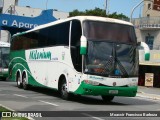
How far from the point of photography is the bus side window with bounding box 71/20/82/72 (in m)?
18.2

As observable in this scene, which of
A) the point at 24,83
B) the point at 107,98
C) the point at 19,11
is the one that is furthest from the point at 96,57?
the point at 19,11

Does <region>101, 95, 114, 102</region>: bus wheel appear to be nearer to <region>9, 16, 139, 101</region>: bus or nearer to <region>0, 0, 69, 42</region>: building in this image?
<region>9, 16, 139, 101</region>: bus

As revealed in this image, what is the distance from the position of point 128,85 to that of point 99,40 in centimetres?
221

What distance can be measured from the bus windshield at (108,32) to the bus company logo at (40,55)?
13.9ft

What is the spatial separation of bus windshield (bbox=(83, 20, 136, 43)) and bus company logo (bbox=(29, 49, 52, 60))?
4.24 meters

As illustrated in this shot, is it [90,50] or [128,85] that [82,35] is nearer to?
[90,50]

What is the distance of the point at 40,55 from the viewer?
77.2 feet

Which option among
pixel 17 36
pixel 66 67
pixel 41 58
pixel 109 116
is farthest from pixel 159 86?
pixel 109 116

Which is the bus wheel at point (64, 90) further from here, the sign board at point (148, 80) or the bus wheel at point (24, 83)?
the sign board at point (148, 80)

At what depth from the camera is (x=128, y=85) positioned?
18.3 meters

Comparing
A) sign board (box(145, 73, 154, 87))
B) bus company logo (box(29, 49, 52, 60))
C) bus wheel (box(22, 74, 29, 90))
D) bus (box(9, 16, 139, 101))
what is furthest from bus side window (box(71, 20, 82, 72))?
sign board (box(145, 73, 154, 87))

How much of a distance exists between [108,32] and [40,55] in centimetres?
616

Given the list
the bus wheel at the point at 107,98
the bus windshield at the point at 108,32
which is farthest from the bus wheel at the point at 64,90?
the bus windshield at the point at 108,32

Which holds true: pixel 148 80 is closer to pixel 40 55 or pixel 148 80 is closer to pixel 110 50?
pixel 40 55
